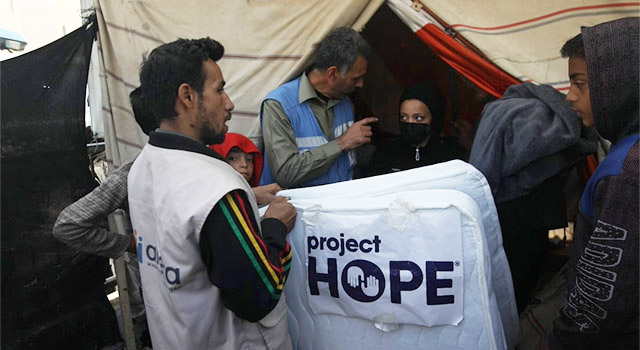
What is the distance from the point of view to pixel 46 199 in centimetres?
257

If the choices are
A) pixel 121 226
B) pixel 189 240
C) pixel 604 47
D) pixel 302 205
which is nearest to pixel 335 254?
pixel 302 205

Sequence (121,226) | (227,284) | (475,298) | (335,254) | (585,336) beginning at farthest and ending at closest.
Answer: (121,226), (335,254), (475,298), (585,336), (227,284)

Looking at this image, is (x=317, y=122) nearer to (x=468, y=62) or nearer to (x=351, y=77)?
(x=351, y=77)

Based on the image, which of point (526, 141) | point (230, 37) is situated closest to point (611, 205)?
point (526, 141)

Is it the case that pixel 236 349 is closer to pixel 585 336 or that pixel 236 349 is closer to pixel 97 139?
pixel 585 336

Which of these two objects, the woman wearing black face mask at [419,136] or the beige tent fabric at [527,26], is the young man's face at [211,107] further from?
the beige tent fabric at [527,26]

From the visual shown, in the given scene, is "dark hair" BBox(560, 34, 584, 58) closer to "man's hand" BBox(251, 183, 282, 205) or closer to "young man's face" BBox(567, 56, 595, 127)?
"young man's face" BBox(567, 56, 595, 127)

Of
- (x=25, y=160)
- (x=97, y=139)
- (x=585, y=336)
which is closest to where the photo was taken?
(x=585, y=336)

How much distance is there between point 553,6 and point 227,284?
229 centimetres

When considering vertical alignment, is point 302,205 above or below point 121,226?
above

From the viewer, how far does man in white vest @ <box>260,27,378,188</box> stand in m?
2.51

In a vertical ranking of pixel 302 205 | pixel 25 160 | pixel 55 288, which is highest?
pixel 25 160

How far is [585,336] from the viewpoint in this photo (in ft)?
4.72

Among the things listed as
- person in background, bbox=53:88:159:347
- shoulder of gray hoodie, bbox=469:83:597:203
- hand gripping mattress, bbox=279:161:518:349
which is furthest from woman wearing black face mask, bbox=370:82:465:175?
person in background, bbox=53:88:159:347
